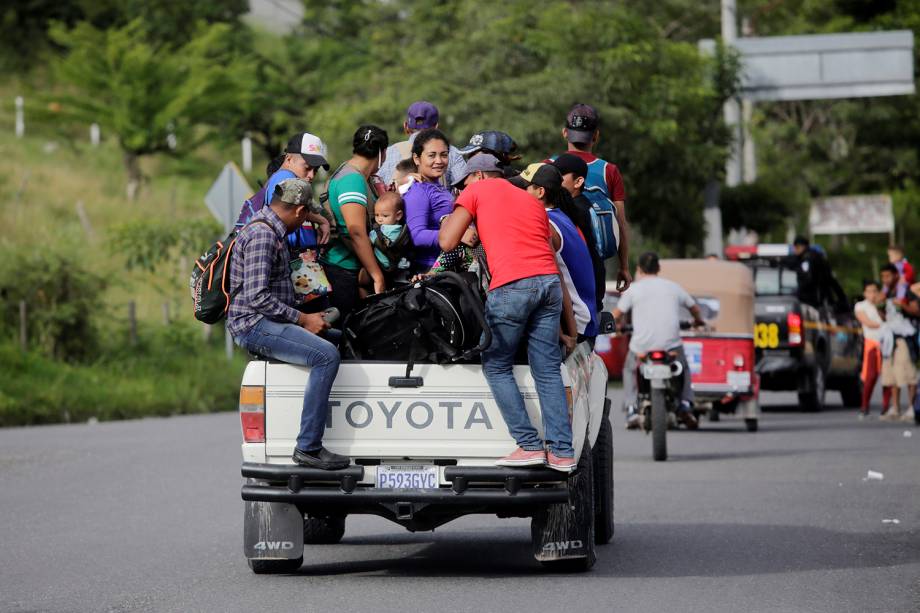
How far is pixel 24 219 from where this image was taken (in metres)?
37.2

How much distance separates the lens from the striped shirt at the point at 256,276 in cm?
942

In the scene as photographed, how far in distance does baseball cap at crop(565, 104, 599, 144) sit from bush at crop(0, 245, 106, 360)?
15381 mm

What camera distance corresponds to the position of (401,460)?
9.33m

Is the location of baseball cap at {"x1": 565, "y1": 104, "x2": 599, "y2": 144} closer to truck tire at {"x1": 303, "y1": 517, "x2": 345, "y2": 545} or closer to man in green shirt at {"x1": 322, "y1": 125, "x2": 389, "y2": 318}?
man in green shirt at {"x1": 322, "y1": 125, "x2": 389, "y2": 318}

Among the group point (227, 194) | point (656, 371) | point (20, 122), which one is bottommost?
point (656, 371)

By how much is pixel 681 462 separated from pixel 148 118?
3102cm

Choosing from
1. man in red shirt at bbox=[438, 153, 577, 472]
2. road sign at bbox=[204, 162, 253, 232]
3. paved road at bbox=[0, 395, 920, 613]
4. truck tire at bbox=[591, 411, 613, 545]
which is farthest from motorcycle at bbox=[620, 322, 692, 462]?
road sign at bbox=[204, 162, 253, 232]

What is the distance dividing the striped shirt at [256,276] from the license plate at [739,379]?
11668 mm

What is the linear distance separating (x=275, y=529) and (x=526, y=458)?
1.44 meters

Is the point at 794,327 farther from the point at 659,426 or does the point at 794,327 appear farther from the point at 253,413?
the point at 253,413

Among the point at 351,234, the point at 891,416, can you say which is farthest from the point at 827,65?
the point at 351,234

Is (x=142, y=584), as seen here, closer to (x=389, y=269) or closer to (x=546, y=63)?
(x=389, y=269)

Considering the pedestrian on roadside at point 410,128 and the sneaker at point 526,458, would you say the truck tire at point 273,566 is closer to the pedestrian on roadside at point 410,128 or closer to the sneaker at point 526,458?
the sneaker at point 526,458

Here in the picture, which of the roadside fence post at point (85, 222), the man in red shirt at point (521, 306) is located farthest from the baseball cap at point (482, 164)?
the roadside fence post at point (85, 222)
